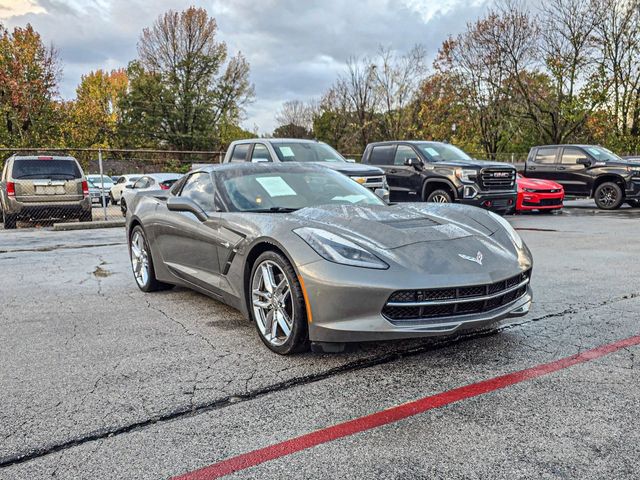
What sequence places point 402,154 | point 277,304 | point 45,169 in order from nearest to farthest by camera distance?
1. point 277,304
2. point 45,169
3. point 402,154

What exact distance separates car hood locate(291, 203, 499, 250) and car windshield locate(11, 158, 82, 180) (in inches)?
422

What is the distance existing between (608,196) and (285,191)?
14191mm

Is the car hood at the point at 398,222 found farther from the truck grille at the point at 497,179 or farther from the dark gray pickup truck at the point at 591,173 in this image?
the dark gray pickup truck at the point at 591,173

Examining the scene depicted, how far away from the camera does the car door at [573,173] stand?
631 inches

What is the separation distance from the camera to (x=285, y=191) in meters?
4.50

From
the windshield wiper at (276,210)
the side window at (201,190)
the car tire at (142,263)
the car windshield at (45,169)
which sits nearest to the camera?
the windshield wiper at (276,210)

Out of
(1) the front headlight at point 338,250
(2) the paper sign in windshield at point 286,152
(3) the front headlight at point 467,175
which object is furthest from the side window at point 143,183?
(1) the front headlight at point 338,250

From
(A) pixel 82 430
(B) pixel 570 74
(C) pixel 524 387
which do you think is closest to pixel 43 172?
(A) pixel 82 430

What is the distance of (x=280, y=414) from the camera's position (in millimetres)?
2721

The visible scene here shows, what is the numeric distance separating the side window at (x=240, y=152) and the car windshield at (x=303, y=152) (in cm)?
87

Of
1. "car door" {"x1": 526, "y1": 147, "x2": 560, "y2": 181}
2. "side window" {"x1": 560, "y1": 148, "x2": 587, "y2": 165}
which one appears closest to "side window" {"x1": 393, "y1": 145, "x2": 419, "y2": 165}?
"car door" {"x1": 526, "y1": 147, "x2": 560, "y2": 181}

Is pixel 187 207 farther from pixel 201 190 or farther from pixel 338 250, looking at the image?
pixel 338 250

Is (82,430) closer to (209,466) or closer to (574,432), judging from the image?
(209,466)

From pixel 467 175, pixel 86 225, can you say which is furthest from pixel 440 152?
pixel 86 225
